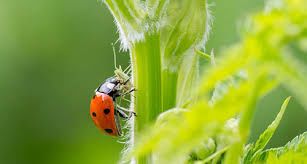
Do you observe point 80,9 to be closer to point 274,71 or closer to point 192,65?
point 192,65

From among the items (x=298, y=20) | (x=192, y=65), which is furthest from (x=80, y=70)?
(x=298, y=20)

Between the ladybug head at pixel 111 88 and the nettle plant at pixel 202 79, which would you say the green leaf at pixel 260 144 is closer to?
the nettle plant at pixel 202 79

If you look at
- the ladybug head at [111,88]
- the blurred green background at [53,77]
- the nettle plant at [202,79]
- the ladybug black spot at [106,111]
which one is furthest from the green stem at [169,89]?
the blurred green background at [53,77]

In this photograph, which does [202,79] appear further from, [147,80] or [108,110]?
[108,110]

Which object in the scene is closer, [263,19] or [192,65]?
[263,19]

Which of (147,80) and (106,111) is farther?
(106,111)

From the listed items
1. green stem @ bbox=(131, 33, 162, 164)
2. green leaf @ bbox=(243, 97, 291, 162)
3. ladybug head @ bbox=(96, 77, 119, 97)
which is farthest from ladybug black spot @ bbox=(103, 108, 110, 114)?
green leaf @ bbox=(243, 97, 291, 162)

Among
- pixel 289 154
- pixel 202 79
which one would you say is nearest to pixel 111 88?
pixel 289 154
